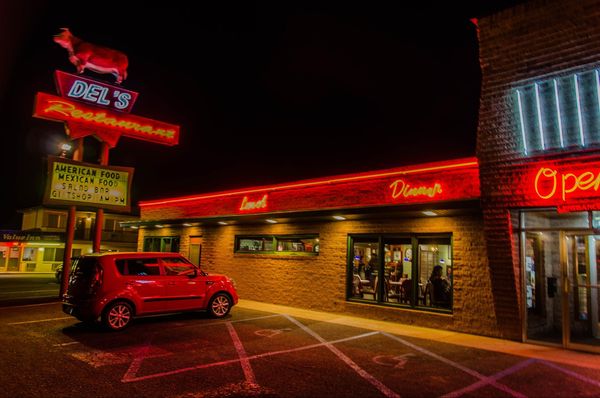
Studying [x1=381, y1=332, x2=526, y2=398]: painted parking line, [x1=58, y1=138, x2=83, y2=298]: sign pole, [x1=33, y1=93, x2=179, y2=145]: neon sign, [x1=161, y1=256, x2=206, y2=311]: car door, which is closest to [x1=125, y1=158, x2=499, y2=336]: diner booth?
[x1=381, y1=332, x2=526, y2=398]: painted parking line

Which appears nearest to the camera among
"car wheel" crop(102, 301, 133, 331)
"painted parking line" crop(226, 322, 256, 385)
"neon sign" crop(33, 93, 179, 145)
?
"painted parking line" crop(226, 322, 256, 385)

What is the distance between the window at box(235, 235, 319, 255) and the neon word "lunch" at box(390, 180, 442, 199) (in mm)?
3279

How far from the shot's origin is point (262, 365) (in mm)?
7328

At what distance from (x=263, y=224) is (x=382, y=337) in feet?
23.7

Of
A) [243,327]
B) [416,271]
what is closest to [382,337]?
[416,271]

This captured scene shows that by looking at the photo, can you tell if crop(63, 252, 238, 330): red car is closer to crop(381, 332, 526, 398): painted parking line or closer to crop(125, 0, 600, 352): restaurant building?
crop(125, 0, 600, 352): restaurant building

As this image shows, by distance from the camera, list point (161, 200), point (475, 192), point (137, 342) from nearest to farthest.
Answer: point (137, 342) → point (475, 192) → point (161, 200)

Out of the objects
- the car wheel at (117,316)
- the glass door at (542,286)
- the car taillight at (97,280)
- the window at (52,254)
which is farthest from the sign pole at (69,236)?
the window at (52,254)

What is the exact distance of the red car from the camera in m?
10.0

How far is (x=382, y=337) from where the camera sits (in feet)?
32.4

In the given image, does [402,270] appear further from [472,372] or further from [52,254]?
[52,254]

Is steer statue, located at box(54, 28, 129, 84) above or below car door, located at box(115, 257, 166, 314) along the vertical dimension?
above

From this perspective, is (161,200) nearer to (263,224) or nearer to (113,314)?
(263,224)

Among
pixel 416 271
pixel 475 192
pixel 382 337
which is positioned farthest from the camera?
pixel 416 271
